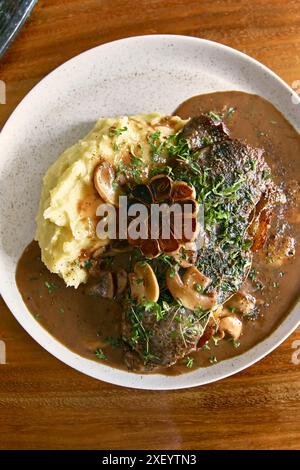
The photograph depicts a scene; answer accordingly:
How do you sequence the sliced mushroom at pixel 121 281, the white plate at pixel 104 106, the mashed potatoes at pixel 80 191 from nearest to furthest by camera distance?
the mashed potatoes at pixel 80 191 → the sliced mushroom at pixel 121 281 → the white plate at pixel 104 106

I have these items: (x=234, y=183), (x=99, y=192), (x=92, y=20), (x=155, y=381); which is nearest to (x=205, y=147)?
(x=234, y=183)

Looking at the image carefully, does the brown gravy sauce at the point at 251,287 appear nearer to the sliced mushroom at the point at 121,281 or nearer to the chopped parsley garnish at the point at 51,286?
the chopped parsley garnish at the point at 51,286

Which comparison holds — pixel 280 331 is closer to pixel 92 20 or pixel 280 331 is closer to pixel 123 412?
pixel 123 412

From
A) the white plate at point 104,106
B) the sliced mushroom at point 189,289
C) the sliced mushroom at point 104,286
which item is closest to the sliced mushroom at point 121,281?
the sliced mushroom at point 104,286

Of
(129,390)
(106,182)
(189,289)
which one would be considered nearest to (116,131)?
(106,182)

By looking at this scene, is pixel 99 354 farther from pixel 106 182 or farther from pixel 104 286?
pixel 106 182

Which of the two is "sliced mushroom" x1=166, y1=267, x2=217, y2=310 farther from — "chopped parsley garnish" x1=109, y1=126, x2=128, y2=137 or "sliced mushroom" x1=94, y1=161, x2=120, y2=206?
"chopped parsley garnish" x1=109, y1=126, x2=128, y2=137

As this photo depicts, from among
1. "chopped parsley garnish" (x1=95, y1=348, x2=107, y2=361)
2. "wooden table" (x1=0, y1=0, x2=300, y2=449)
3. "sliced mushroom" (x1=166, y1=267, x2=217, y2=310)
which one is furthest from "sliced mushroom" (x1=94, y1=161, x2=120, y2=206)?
"chopped parsley garnish" (x1=95, y1=348, x2=107, y2=361)
